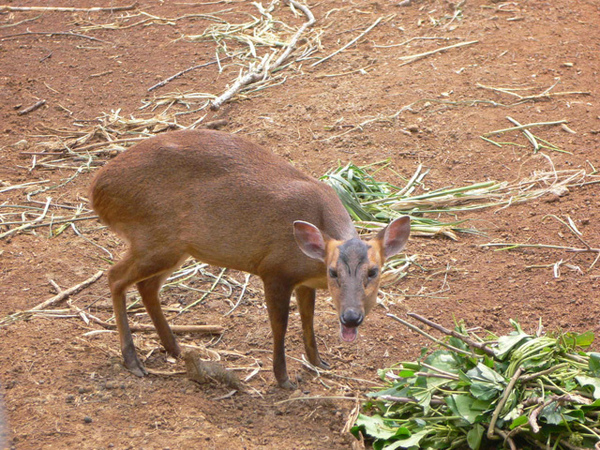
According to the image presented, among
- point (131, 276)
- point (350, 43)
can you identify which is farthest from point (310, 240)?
point (350, 43)

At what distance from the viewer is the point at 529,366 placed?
15.1ft

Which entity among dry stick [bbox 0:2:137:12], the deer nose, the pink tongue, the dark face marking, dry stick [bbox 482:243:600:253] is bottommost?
dry stick [bbox 0:2:137:12]

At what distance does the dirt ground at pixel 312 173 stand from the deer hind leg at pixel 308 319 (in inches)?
6.2

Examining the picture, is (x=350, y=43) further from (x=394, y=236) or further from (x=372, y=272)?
(x=372, y=272)

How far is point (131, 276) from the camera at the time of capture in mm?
5477

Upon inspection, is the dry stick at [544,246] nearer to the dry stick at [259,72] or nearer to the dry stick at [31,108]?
the dry stick at [259,72]

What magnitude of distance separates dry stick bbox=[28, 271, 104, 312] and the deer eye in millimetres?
2716

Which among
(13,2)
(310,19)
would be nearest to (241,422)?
(310,19)

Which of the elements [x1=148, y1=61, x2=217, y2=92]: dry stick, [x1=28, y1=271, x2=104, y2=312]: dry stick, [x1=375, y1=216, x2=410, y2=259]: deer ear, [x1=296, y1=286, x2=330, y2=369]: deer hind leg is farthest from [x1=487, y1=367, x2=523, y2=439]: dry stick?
[x1=148, y1=61, x2=217, y2=92]: dry stick

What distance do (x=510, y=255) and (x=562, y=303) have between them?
0.85m

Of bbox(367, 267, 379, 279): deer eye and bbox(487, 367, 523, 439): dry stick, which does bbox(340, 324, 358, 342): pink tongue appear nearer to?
bbox(367, 267, 379, 279): deer eye

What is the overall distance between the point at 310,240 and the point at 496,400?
150cm

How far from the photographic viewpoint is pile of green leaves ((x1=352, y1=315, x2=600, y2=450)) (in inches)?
170

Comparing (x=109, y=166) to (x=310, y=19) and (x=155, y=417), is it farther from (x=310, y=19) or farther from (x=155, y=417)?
(x=310, y=19)
